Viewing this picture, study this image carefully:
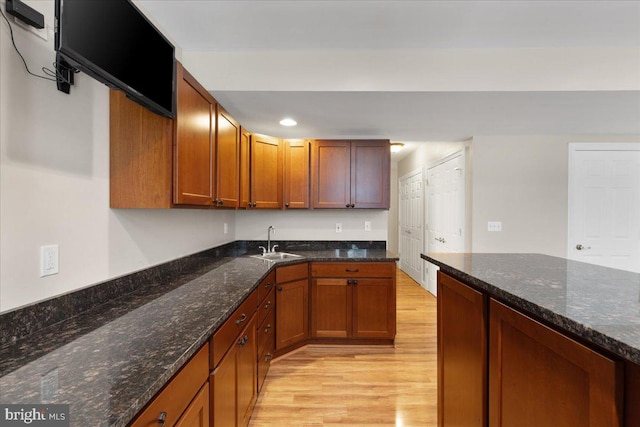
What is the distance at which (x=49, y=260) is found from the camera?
3.86 ft

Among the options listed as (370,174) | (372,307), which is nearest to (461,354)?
(372,307)

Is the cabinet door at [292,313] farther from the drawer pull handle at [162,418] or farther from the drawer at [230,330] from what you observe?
the drawer pull handle at [162,418]

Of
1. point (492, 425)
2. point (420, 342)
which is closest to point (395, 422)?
point (492, 425)

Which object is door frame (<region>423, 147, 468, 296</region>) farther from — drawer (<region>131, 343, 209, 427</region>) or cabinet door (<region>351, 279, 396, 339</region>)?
drawer (<region>131, 343, 209, 427</region>)

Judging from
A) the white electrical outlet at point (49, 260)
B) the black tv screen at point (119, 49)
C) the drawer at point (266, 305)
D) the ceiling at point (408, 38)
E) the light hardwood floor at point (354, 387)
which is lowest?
the light hardwood floor at point (354, 387)

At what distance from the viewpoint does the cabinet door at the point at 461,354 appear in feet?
3.93

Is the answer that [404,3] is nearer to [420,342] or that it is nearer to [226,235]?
[226,235]

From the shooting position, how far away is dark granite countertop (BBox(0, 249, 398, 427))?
2.22ft

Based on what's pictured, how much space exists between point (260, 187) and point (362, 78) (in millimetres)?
1521

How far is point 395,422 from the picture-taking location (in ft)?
6.21

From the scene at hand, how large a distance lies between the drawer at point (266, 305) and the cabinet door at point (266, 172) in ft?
3.23

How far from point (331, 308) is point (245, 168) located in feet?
5.39

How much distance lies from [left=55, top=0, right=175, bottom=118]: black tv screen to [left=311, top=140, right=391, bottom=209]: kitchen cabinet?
192cm

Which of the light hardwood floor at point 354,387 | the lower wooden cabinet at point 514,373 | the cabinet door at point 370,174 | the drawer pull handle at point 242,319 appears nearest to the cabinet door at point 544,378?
the lower wooden cabinet at point 514,373
